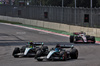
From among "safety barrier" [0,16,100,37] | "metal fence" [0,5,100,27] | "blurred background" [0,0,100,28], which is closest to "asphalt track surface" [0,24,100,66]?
"safety barrier" [0,16,100,37]

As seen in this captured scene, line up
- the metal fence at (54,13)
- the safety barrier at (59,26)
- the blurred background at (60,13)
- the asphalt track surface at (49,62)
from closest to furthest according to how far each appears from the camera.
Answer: the asphalt track surface at (49,62) → the safety barrier at (59,26) → the blurred background at (60,13) → the metal fence at (54,13)

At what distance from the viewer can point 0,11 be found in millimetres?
63938

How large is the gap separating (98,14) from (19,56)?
74.2ft

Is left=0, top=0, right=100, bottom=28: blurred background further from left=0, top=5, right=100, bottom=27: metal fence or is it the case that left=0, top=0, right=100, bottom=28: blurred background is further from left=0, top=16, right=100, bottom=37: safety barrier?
left=0, top=16, right=100, bottom=37: safety barrier

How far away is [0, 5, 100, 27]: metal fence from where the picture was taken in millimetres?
42241

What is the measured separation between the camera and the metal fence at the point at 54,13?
42.2 m

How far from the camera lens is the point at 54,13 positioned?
5016 centimetres

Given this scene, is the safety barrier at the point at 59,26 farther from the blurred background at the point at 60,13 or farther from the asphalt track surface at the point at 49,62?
the asphalt track surface at the point at 49,62

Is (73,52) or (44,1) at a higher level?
(44,1)

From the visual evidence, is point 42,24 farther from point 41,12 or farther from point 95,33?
point 95,33

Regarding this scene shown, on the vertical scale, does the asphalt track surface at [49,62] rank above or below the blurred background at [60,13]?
below

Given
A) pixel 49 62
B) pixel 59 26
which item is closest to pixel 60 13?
pixel 59 26

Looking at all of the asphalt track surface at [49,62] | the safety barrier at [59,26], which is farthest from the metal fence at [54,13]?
the asphalt track surface at [49,62]

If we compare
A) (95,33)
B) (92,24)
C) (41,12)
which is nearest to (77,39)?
(95,33)
